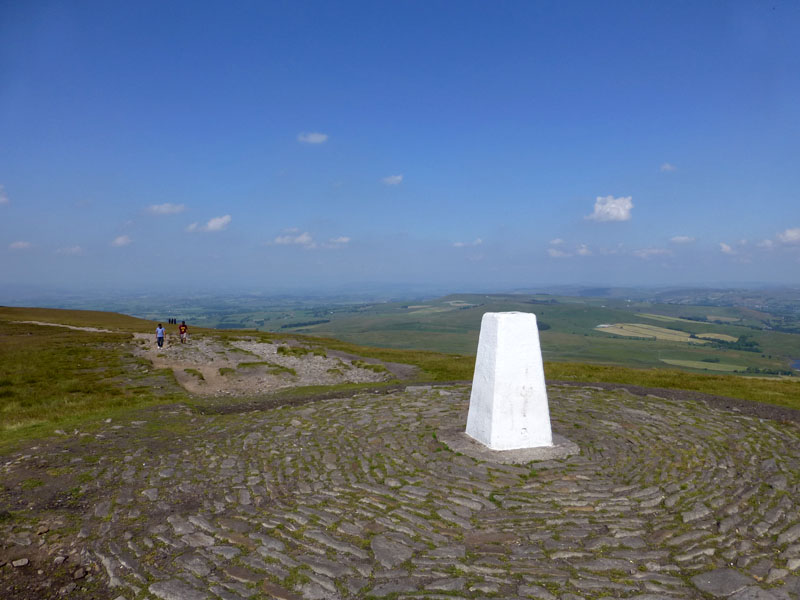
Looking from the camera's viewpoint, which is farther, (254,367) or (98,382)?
(254,367)

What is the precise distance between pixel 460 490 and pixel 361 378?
1884 centimetres

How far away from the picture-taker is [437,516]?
881 centimetres

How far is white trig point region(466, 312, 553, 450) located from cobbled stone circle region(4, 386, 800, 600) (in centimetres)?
109

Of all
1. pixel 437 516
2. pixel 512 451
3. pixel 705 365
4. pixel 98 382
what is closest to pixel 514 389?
pixel 512 451

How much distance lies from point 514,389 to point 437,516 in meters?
4.80

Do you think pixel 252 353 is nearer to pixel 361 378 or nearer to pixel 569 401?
pixel 361 378

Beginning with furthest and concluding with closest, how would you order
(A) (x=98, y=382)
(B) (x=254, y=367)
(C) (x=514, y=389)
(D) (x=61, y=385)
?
(B) (x=254, y=367), (A) (x=98, y=382), (D) (x=61, y=385), (C) (x=514, y=389)

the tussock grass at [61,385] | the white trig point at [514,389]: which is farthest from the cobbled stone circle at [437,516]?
the tussock grass at [61,385]

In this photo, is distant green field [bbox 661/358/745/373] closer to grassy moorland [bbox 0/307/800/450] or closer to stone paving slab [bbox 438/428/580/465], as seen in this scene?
grassy moorland [bbox 0/307/800/450]

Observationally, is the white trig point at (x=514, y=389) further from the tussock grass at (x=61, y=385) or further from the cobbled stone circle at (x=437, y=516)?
the tussock grass at (x=61, y=385)

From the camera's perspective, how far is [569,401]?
18.9m

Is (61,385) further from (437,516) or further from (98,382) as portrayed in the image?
(437,516)

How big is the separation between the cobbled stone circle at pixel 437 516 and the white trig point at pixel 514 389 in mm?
1095

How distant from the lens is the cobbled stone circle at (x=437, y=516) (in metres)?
6.73
